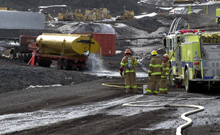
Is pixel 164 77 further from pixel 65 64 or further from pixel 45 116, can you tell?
pixel 65 64

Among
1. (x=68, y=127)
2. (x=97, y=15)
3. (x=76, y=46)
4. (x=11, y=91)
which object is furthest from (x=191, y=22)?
(x=68, y=127)

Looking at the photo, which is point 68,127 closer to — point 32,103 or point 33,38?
point 32,103

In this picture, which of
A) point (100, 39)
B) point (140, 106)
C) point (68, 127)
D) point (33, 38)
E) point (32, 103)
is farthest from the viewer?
point (100, 39)

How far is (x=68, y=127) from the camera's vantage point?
880 centimetres

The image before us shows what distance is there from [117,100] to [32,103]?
298 cm

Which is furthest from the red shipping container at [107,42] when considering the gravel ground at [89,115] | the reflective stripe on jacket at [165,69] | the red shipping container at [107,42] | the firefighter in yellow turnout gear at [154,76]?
the firefighter in yellow turnout gear at [154,76]

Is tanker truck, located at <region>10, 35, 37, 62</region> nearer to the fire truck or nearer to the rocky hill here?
the fire truck

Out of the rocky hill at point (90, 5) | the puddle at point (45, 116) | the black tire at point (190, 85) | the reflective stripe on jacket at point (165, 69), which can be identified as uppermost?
the rocky hill at point (90, 5)

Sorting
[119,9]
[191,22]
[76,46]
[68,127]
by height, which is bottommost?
[68,127]

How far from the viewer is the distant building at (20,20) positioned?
65.5 meters

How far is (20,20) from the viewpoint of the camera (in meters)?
67.5

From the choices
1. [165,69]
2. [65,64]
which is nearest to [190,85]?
[165,69]

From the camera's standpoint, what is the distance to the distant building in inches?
2580

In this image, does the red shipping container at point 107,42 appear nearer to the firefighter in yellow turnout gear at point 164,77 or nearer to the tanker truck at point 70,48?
the tanker truck at point 70,48
